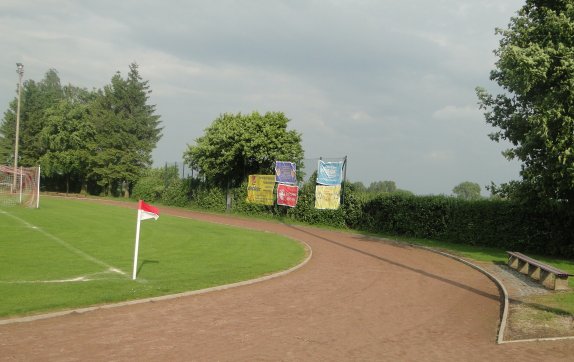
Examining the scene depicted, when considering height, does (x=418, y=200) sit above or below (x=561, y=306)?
above

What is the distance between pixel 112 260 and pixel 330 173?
16.9 m

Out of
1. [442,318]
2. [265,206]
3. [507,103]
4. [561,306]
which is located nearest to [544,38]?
[507,103]

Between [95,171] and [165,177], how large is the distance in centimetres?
1450

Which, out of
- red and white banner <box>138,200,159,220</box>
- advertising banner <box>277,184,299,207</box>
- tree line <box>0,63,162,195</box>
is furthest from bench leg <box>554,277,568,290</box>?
tree line <box>0,63,162,195</box>

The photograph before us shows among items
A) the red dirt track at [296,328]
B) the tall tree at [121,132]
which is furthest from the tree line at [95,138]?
the red dirt track at [296,328]

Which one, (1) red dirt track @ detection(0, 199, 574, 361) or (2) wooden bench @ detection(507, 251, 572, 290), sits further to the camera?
(2) wooden bench @ detection(507, 251, 572, 290)

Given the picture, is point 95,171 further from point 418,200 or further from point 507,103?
point 507,103

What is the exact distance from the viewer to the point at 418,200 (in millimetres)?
24250

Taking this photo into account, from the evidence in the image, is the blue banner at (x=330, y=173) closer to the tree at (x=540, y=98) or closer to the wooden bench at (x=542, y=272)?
the tree at (x=540, y=98)

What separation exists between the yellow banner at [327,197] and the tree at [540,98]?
10677 millimetres

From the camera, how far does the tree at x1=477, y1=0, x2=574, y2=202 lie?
14797 mm

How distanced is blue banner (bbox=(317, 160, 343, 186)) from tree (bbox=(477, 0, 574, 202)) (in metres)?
10.3

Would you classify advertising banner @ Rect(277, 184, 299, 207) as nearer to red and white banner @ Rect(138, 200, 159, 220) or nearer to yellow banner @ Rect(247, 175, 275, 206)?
yellow banner @ Rect(247, 175, 275, 206)

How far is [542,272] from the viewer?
500 inches
